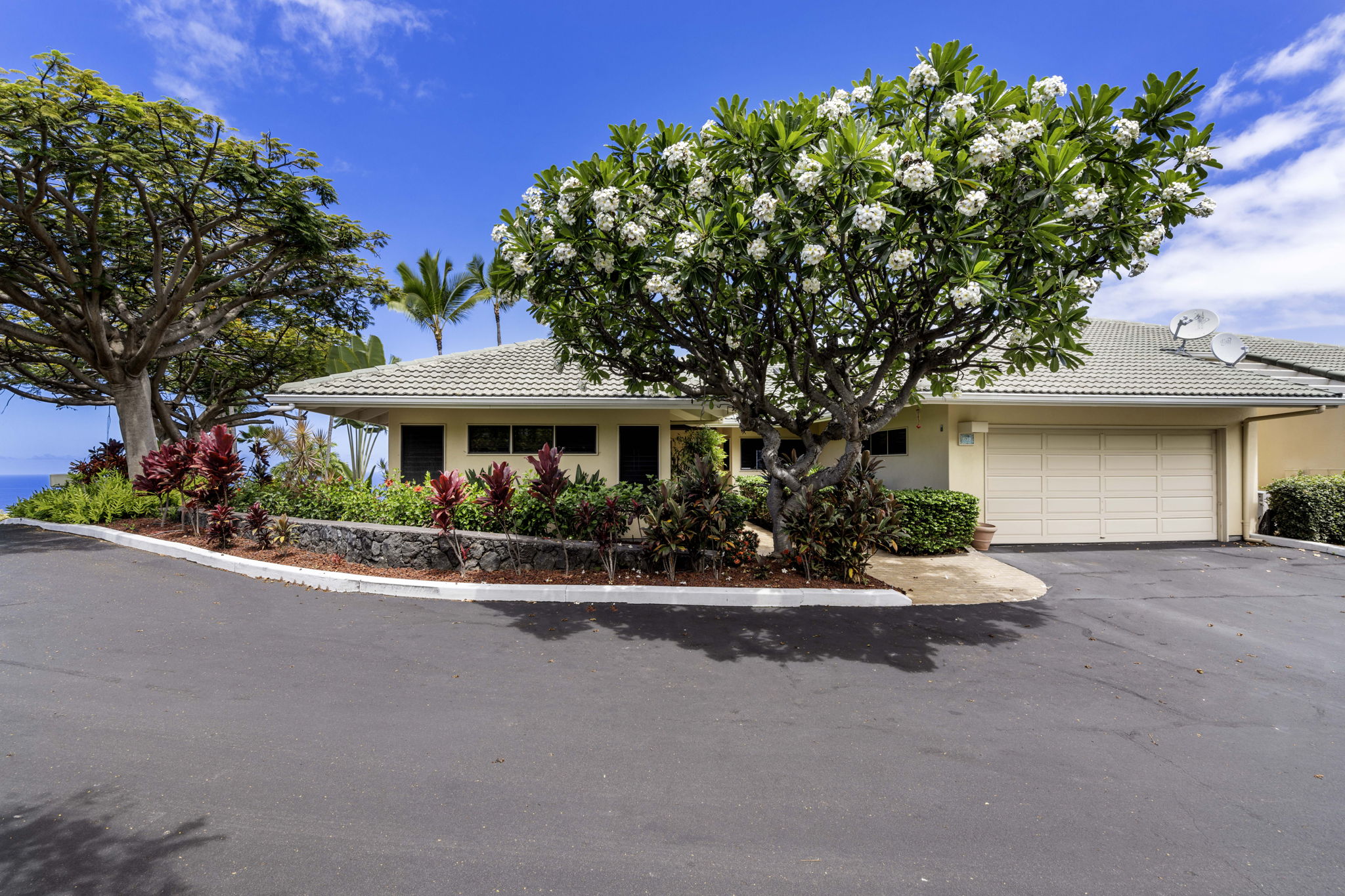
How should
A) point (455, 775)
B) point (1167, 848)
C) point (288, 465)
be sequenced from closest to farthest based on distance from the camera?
point (1167, 848) → point (455, 775) → point (288, 465)

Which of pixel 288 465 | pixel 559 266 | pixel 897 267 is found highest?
pixel 559 266

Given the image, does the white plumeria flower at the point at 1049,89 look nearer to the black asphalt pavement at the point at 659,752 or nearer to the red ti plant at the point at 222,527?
the black asphalt pavement at the point at 659,752

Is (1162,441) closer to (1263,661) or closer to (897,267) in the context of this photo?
(1263,661)

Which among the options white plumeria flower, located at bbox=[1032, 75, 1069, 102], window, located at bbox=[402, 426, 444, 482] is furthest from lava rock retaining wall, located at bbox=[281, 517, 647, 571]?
white plumeria flower, located at bbox=[1032, 75, 1069, 102]

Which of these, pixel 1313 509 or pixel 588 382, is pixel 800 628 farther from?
pixel 1313 509

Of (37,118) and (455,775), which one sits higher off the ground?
(37,118)

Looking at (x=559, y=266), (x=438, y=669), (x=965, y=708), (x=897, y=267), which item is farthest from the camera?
(x=559, y=266)

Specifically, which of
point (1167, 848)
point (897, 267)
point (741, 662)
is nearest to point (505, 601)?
point (741, 662)

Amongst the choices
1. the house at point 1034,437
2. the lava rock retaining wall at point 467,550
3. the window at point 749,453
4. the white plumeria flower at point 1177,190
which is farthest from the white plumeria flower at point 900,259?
the window at point 749,453

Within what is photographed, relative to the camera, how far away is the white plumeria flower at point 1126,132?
211 inches

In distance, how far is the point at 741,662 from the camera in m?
5.33

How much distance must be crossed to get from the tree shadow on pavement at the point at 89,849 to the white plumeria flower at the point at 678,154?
6.39 m

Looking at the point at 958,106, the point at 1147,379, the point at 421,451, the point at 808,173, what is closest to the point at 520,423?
the point at 421,451

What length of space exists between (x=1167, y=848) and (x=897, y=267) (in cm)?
456
